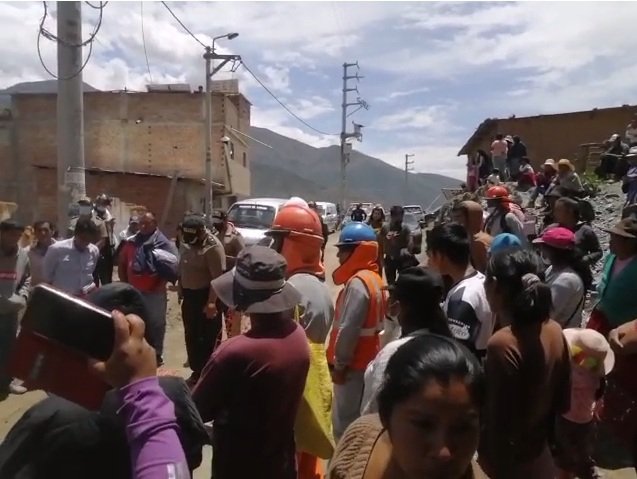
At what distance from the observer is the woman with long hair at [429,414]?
63.3 inches

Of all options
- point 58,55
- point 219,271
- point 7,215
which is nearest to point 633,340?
point 219,271

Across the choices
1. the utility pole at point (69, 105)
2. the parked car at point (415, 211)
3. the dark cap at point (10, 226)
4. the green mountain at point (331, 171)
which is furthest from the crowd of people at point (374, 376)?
the green mountain at point (331, 171)

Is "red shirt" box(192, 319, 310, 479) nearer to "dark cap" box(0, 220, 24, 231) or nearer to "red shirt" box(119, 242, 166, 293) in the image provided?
"red shirt" box(119, 242, 166, 293)

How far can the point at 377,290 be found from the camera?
3.84 m

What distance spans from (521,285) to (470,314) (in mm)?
480

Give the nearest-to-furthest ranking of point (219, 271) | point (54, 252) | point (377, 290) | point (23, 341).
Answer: point (23, 341)
point (377, 290)
point (54, 252)
point (219, 271)

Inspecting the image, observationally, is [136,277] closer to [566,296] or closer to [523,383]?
[566,296]

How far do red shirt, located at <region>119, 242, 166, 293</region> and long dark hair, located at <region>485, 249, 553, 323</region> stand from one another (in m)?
4.04

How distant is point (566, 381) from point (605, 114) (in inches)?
901

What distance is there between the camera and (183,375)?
685 centimetres

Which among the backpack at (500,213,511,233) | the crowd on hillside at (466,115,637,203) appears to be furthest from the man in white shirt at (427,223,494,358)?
the crowd on hillside at (466,115,637,203)

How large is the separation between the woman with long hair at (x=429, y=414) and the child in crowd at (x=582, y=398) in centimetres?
182

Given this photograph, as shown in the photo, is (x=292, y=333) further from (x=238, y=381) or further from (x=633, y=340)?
(x=633, y=340)

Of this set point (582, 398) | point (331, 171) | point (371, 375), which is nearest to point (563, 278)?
point (582, 398)
